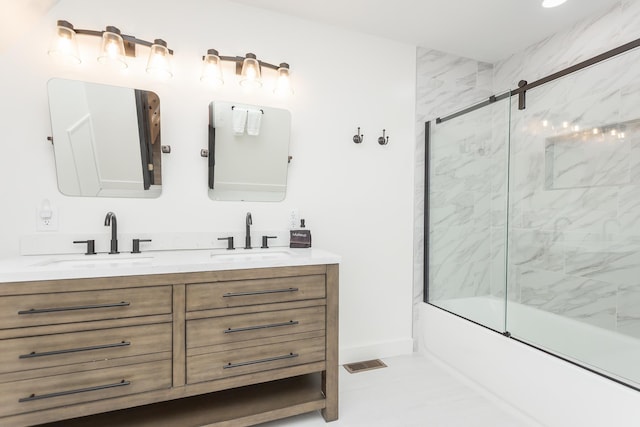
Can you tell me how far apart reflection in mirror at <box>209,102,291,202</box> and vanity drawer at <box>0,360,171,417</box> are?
40.4 inches

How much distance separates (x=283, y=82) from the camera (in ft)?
7.06

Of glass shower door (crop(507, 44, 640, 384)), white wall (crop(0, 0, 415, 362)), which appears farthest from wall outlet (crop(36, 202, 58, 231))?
glass shower door (crop(507, 44, 640, 384))

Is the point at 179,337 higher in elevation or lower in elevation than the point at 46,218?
lower

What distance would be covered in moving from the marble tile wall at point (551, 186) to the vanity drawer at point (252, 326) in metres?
1.27

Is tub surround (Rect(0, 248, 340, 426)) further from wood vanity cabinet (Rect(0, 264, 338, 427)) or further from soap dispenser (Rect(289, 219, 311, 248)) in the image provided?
soap dispenser (Rect(289, 219, 311, 248))

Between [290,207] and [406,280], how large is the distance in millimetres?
1134

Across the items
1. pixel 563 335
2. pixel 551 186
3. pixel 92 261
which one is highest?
pixel 551 186

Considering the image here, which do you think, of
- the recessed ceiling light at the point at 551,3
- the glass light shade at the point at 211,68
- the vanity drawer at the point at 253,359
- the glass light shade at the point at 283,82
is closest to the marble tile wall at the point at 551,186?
the recessed ceiling light at the point at 551,3

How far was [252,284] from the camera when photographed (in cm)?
158

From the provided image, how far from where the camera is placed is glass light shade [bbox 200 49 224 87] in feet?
6.41

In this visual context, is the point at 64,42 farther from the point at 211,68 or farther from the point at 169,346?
the point at 169,346

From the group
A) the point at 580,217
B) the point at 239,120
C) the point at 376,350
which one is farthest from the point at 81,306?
the point at 580,217

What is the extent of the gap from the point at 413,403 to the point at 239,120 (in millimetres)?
2026

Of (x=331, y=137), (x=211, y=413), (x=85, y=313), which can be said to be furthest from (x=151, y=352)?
(x=331, y=137)
